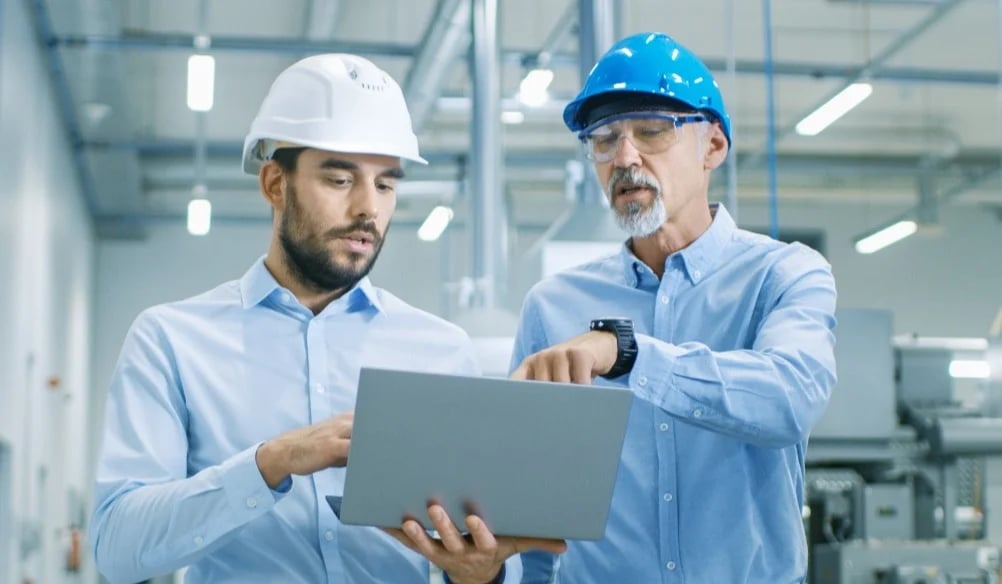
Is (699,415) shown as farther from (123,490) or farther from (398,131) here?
(123,490)

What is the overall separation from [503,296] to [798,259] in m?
3.47

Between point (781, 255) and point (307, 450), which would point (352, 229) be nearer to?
point (307, 450)

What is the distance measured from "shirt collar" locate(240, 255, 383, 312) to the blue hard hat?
0.43 meters

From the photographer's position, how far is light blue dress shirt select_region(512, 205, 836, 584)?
1.65 meters

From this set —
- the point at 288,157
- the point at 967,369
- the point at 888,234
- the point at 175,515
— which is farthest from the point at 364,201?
the point at 888,234

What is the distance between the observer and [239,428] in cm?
178

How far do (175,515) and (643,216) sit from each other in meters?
0.77

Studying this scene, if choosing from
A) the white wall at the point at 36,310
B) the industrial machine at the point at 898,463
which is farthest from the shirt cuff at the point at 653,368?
the white wall at the point at 36,310

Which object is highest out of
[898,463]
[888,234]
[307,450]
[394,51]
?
[394,51]

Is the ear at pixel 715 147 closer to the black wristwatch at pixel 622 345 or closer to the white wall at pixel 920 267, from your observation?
the black wristwatch at pixel 622 345

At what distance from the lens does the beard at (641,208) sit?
1927 millimetres

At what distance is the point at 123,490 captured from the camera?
170cm

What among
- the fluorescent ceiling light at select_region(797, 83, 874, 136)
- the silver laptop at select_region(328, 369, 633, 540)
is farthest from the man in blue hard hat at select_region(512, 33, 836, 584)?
the fluorescent ceiling light at select_region(797, 83, 874, 136)

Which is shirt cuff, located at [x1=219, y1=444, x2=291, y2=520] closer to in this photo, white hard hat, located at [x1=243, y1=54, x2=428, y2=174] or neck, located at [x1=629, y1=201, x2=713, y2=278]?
white hard hat, located at [x1=243, y1=54, x2=428, y2=174]
